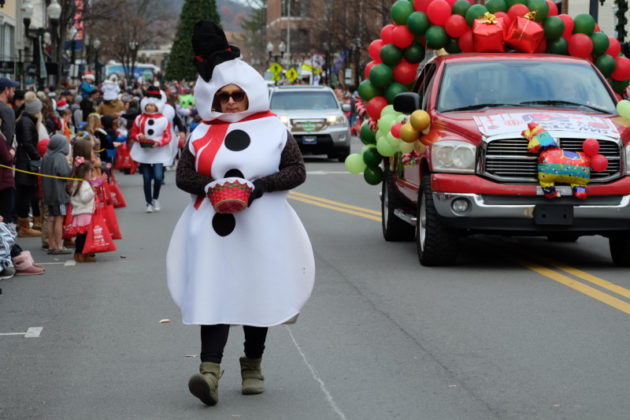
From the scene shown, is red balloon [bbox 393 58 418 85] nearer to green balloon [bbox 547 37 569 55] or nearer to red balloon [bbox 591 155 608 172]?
green balloon [bbox 547 37 569 55]

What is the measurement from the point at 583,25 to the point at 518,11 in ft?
2.81

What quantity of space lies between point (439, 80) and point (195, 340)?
17.3 feet

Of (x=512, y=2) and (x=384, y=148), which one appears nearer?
(x=384, y=148)

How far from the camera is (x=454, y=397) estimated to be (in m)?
6.82

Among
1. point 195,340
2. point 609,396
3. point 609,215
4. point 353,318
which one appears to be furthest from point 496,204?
point 609,396

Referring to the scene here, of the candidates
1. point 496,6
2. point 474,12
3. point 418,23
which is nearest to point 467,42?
point 474,12

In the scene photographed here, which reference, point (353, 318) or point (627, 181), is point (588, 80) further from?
point (353, 318)

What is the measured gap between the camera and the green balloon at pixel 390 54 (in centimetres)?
1505

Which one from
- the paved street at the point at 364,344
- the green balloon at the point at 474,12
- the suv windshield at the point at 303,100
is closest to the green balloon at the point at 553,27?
the green balloon at the point at 474,12

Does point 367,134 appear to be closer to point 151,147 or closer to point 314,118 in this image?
point 151,147

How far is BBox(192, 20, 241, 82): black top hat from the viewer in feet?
21.9

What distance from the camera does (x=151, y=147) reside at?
19.6 metres

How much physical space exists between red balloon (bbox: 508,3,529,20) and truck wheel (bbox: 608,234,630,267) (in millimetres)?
2977

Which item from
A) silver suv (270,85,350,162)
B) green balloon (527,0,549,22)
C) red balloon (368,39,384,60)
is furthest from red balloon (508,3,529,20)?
silver suv (270,85,350,162)
